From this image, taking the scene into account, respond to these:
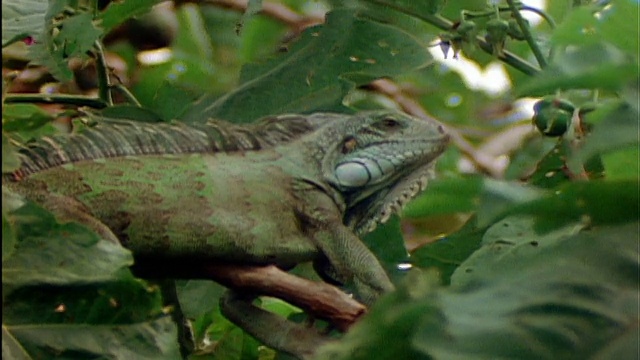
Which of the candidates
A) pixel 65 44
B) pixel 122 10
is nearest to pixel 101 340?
pixel 65 44

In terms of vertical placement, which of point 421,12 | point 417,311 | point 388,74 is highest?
point 421,12

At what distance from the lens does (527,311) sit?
960mm

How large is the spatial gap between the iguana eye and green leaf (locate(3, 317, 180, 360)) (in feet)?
1.93

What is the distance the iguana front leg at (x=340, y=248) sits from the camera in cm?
162

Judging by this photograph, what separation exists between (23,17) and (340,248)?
0.56m

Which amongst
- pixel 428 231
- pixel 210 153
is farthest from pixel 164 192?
pixel 428 231

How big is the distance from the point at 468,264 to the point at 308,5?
240 centimetres

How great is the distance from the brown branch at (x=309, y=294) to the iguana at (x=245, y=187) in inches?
3.3

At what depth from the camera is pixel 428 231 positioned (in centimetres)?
373

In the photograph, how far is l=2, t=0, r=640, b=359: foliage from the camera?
3.21 ft

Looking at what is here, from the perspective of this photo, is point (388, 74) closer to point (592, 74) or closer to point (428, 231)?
point (592, 74)

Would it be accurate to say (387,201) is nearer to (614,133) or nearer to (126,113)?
(126,113)

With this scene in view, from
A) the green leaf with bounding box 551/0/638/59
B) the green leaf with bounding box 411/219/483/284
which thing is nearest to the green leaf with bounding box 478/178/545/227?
the green leaf with bounding box 551/0/638/59

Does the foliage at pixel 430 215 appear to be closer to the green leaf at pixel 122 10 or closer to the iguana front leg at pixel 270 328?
the green leaf at pixel 122 10
